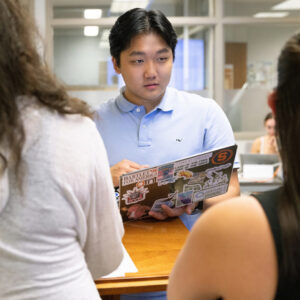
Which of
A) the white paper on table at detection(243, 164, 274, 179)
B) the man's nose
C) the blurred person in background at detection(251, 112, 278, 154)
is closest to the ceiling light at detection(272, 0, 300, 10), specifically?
the blurred person in background at detection(251, 112, 278, 154)

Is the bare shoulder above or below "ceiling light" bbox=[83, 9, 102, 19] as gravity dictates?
below

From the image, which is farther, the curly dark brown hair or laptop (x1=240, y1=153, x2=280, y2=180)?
laptop (x1=240, y1=153, x2=280, y2=180)

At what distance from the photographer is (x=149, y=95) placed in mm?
2014

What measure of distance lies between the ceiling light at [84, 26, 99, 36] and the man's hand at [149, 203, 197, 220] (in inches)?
203

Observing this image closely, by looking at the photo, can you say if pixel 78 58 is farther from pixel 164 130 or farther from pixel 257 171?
pixel 164 130

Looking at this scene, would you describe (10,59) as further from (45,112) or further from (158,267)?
(158,267)

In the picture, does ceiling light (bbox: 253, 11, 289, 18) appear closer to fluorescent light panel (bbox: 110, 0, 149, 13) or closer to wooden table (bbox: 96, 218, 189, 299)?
fluorescent light panel (bbox: 110, 0, 149, 13)

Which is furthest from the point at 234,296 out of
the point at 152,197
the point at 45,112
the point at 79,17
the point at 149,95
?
the point at 79,17

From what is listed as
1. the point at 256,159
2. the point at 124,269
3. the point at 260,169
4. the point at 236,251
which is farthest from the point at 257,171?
the point at 236,251

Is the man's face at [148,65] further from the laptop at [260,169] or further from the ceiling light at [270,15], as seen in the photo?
the ceiling light at [270,15]

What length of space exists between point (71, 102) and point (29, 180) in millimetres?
184

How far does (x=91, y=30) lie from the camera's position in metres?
6.64

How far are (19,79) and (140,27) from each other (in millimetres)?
1153

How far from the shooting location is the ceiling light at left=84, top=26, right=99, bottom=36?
662 centimetres
